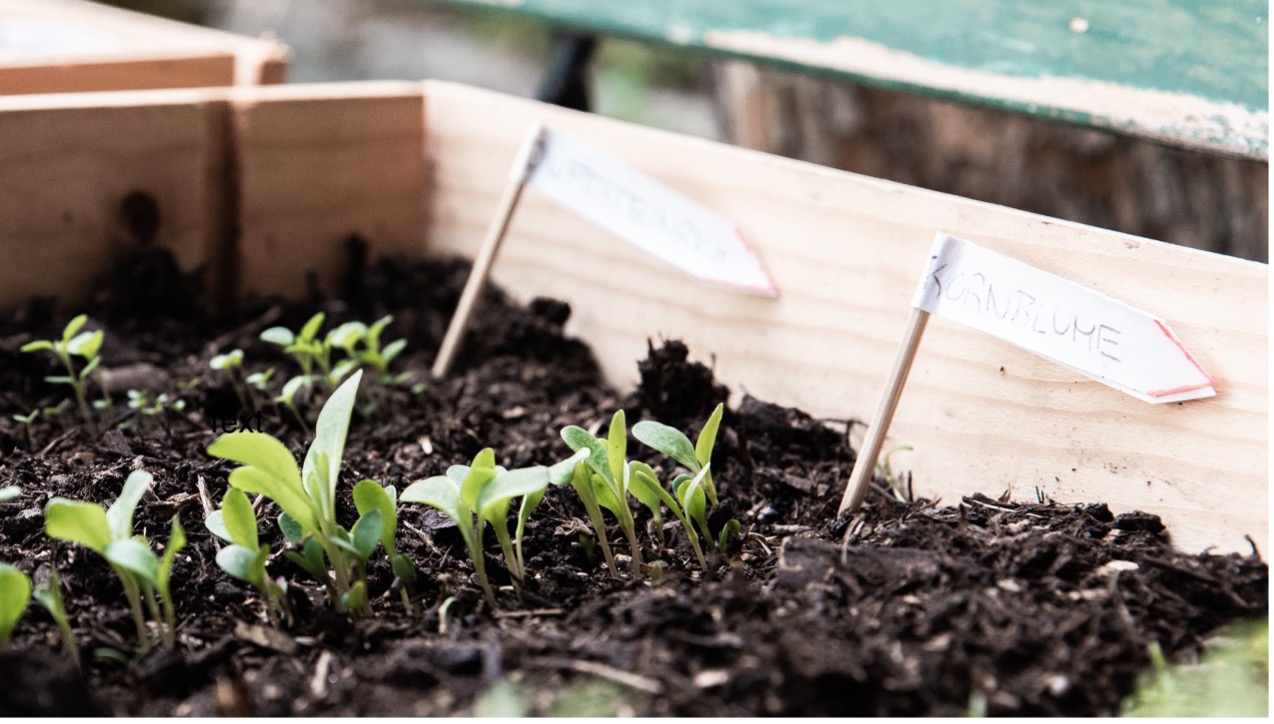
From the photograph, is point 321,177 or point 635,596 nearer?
point 635,596

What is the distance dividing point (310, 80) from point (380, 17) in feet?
1.55

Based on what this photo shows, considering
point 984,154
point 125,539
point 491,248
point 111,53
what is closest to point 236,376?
point 491,248

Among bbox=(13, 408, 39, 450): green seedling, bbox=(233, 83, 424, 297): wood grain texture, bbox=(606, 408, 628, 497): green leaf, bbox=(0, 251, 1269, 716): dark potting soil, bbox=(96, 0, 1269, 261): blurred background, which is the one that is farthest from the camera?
bbox=(96, 0, 1269, 261): blurred background

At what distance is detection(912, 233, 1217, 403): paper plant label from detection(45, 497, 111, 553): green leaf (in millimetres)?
725

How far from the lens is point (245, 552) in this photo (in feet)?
3.03

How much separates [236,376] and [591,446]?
0.63 metres

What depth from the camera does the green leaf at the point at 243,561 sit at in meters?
0.92

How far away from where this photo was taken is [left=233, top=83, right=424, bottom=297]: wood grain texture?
167cm

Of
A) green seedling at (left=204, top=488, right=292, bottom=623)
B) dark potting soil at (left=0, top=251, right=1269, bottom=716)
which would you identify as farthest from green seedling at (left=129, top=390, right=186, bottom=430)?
green seedling at (left=204, top=488, right=292, bottom=623)

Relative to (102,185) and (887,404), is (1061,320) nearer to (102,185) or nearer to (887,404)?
(887,404)

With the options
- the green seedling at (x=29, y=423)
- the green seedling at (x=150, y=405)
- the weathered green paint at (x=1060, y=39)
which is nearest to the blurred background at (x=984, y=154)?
the weathered green paint at (x=1060, y=39)

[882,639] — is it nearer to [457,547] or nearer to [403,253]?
[457,547]

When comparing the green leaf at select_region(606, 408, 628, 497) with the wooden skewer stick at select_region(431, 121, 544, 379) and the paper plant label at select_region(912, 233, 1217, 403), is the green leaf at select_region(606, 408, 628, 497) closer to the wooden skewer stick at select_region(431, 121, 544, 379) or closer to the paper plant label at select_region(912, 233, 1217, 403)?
the paper plant label at select_region(912, 233, 1217, 403)

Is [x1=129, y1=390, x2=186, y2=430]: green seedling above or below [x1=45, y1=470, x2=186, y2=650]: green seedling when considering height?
below
